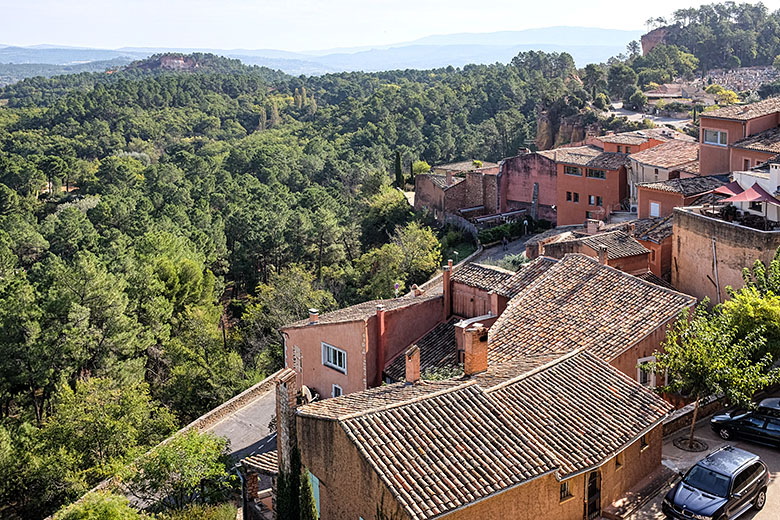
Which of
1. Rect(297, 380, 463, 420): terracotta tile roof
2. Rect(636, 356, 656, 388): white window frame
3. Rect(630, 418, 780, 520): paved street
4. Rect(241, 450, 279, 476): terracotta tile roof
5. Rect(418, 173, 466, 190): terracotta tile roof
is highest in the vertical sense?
Rect(418, 173, 466, 190): terracotta tile roof

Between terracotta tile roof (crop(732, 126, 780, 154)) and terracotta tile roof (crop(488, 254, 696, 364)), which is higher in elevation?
terracotta tile roof (crop(732, 126, 780, 154))

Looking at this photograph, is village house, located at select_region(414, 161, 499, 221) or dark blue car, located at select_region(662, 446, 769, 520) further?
village house, located at select_region(414, 161, 499, 221)

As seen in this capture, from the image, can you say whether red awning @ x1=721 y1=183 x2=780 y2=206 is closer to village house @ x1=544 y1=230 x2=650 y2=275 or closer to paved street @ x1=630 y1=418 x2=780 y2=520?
village house @ x1=544 y1=230 x2=650 y2=275

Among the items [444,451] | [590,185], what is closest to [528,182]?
[590,185]

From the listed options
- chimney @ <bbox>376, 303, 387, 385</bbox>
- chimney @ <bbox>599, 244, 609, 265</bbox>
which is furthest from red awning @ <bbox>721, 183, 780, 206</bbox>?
chimney @ <bbox>376, 303, 387, 385</bbox>

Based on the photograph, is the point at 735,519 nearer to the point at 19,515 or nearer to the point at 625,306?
the point at 625,306

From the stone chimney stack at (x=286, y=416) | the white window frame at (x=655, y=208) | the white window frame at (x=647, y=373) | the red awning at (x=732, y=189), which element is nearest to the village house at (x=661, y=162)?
the white window frame at (x=655, y=208)

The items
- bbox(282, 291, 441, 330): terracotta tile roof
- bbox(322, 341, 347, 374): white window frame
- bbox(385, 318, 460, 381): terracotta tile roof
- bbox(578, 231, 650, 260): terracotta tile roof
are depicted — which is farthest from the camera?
bbox(578, 231, 650, 260): terracotta tile roof
